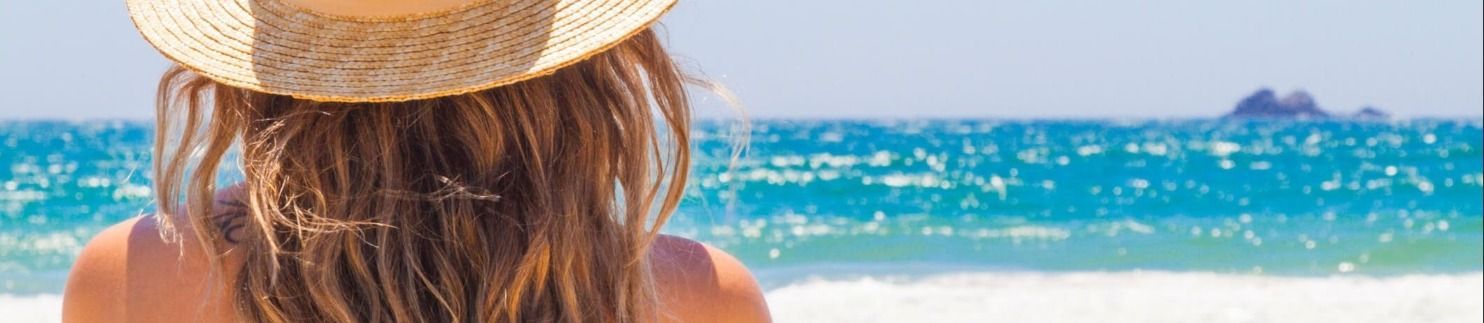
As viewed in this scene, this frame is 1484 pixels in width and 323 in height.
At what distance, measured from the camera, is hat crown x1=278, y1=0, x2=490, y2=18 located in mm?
1048

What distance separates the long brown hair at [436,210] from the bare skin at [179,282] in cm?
2

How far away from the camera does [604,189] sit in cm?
109

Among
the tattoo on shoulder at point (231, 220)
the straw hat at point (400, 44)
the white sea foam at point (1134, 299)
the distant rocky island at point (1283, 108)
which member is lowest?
the white sea foam at point (1134, 299)

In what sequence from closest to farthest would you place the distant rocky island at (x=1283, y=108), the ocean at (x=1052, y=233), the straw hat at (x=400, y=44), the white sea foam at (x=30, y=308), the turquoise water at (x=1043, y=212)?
the straw hat at (x=400, y=44)
the white sea foam at (x=30, y=308)
the ocean at (x=1052, y=233)
the turquoise water at (x=1043, y=212)
the distant rocky island at (x=1283, y=108)

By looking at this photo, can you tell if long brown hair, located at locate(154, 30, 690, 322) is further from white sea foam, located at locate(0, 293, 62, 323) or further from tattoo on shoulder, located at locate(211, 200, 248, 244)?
white sea foam, located at locate(0, 293, 62, 323)

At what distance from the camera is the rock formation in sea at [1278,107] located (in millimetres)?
58125

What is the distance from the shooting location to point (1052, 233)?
10234 mm

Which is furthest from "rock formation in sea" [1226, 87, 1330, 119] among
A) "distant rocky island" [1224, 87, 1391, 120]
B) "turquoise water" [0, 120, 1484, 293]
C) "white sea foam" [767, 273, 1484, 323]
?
"white sea foam" [767, 273, 1484, 323]

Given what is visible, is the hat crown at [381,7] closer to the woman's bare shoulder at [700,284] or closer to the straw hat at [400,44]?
the straw hat at [400,44]

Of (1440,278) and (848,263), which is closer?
(1440,278)

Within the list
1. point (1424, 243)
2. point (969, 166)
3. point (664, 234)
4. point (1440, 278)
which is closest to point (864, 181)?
point (969, 166)

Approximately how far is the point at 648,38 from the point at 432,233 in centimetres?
24

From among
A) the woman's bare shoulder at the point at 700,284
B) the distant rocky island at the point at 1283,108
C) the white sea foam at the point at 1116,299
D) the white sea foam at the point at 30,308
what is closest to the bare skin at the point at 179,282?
the woman's bare shoulder at the point at 700,284

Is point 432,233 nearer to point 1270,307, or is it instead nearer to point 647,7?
point 647,7
